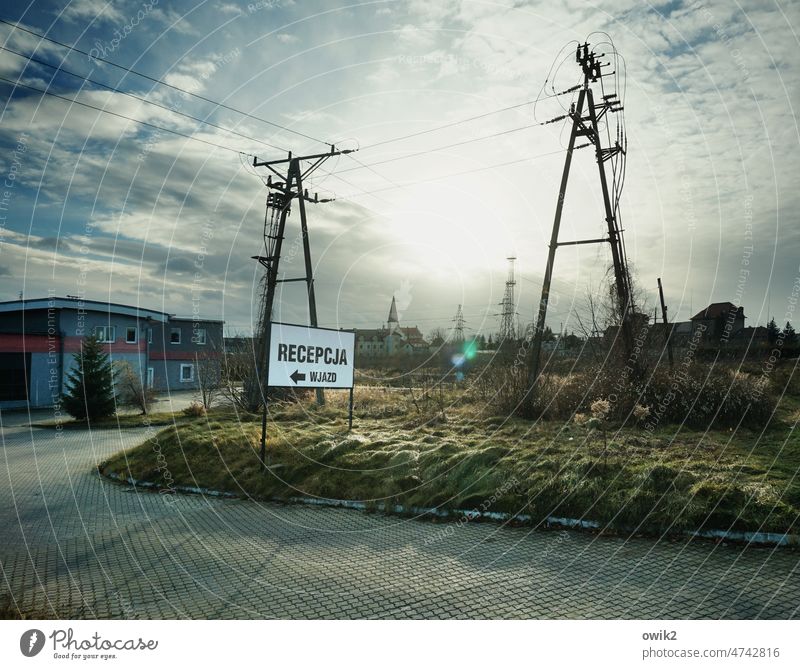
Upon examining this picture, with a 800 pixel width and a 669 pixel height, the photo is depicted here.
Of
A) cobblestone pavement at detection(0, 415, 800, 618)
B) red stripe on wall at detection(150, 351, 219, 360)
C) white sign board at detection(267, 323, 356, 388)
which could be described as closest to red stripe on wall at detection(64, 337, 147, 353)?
red stripe on wall at detection(150, 351, 219, 360)

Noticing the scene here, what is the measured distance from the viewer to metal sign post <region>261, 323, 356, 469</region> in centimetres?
986

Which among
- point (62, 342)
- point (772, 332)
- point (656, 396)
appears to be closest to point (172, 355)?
point (62, 342)

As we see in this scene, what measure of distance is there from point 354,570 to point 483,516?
8.17 ft

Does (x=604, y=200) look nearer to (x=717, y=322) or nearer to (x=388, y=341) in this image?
(x=717, y=322)

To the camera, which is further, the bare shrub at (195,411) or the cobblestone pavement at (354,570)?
the bare shrub at (195,411)

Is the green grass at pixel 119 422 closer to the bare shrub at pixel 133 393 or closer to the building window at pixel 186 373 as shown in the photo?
the bare shrub at pixel 133 393

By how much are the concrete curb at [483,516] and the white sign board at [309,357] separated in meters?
2.36

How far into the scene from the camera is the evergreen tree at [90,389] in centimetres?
2162

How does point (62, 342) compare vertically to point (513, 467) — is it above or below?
above

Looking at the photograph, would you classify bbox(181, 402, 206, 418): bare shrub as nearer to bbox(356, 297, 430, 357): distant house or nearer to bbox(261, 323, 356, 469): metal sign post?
bbox(261, 323, 356, 469): metal sign post

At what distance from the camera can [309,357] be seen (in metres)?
10.8

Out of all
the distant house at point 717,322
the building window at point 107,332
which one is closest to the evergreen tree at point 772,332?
the distant house at point 717,322

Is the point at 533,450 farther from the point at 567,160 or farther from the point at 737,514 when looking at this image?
the point at 567,160

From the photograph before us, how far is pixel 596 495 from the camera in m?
7.05
